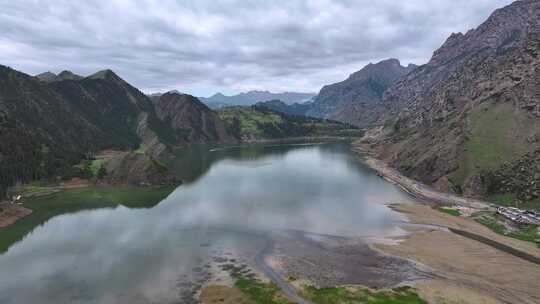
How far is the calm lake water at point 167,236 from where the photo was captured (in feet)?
231

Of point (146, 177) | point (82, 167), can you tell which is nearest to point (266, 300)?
point (146, 177)

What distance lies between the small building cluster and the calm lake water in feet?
96.1

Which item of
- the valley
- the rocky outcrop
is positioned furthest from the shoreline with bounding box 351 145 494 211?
the rocky outcrop

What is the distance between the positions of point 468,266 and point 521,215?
3960 centimetres

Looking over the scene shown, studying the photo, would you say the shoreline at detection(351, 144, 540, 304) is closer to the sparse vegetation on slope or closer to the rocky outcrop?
the sparse vegetation on slope

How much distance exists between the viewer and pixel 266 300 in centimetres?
6588

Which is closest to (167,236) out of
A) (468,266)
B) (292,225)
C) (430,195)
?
(292,225)

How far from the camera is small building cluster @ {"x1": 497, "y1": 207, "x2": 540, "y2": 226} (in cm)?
10438

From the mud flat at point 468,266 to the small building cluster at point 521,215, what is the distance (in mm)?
9070

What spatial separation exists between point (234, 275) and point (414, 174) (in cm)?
13174

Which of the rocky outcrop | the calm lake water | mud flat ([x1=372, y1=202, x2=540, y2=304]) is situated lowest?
mud flat ([x1=372, y1=202, x2=540, y2=304])

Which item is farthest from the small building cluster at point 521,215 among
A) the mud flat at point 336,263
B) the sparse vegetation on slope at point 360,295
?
the sparse vegetation on slope at point 360,295

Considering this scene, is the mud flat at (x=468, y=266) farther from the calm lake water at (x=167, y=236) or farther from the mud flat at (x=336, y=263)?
the calm lake water at (x=167, y=236)

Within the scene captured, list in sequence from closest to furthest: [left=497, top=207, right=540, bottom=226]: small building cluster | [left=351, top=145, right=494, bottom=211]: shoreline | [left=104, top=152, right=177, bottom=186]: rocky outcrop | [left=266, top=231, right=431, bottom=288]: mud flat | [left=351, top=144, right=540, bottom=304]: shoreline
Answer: [left=351, top=144, right=540, bottom=304]: shoreline
[left=266, top=231, right=431, bottom=288]: mud flat
[left=497, top=207, right=540, bottom=226]: small building cluster
[left=351, top=145, right=494, bottom=211]: shoreline
[left=104, top=152, right=177, bottom=186]: rocky outcrop
